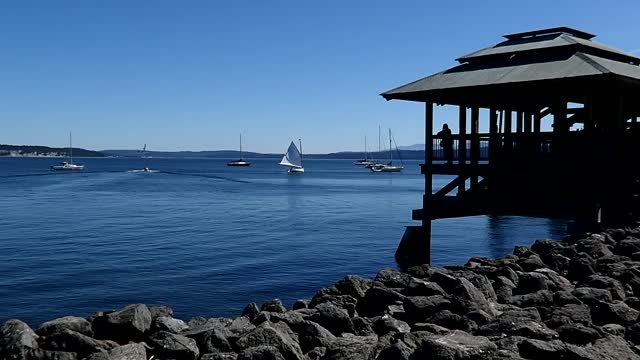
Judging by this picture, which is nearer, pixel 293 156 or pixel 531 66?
pixel 531 66

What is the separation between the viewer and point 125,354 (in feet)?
22.3

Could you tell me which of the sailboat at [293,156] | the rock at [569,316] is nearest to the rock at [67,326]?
the rock at [569,316]

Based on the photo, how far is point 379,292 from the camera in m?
9.66

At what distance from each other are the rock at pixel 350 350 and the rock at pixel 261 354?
599 millimetres

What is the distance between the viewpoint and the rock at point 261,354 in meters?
6.57

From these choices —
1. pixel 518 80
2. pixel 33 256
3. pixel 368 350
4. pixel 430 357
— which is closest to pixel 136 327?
pixel 368 350

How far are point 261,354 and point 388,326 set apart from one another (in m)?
2.16

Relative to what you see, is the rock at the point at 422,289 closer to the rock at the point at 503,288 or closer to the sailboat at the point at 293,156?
the rock at the point at 503,288

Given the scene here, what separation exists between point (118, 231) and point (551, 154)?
22362 millimetres

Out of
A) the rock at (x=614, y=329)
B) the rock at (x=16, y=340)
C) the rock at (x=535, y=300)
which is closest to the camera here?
the rock at (x=16, y=340)

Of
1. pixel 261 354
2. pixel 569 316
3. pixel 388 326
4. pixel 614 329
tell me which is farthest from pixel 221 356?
pixel 614 329

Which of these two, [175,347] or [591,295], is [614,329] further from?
[175,347]

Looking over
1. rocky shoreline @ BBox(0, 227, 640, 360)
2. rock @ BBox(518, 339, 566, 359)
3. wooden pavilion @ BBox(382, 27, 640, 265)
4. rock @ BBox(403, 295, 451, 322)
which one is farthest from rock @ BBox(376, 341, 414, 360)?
wooden pavilion @ BBox(382, 27, 640, 265)

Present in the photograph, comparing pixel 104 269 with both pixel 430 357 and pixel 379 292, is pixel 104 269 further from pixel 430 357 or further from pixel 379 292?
pixel 430 357
